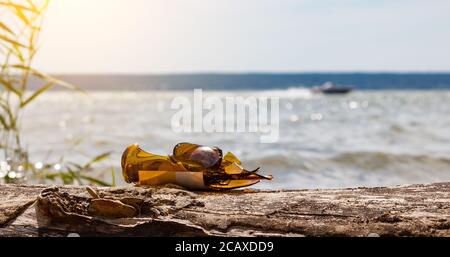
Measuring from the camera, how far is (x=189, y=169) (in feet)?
4.80

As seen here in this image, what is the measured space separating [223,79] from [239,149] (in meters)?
67.3

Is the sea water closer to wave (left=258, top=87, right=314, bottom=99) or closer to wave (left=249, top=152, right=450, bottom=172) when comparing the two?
wave (left=249, top=152, right=450, bottom=172)

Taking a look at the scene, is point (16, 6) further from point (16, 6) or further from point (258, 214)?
point (258, 214)

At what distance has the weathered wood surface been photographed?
3.82 feet

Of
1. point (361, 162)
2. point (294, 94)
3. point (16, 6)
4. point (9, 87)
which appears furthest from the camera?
point (294, 94)

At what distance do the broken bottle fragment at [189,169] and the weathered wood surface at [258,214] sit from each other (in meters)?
0.04

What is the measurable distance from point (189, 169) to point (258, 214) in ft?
0.88

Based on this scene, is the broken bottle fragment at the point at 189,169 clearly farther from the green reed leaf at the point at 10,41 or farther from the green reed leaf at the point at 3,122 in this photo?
the green reed leaf at the point at 3,122

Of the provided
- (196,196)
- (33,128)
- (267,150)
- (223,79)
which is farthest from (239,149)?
(223,79)

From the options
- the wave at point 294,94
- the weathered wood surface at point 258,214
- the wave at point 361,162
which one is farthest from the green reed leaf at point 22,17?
the wave at point 294,94

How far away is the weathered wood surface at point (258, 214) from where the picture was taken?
1164 mm

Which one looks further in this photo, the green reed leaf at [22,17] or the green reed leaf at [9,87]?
the green reed leaf at [9,87]

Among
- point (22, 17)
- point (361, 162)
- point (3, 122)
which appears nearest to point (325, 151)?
point (361, 162)

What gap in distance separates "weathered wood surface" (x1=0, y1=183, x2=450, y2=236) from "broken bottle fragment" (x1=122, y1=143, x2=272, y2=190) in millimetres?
35
